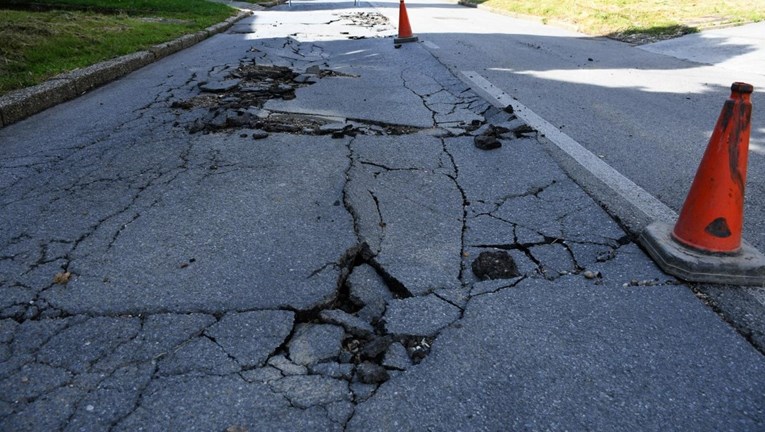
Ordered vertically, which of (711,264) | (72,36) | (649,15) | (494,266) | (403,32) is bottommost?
(494,266)

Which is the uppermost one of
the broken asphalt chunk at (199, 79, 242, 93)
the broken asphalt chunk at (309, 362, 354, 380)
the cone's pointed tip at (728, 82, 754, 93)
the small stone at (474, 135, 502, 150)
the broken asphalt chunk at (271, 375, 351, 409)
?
the cone's pointed tip at (728, 82, 754, 93)

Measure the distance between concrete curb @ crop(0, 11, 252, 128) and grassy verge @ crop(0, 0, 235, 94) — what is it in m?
0.21

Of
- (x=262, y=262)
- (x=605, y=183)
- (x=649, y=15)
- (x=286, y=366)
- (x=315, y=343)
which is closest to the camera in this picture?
(x=286, y=366)

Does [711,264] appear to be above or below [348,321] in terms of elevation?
above

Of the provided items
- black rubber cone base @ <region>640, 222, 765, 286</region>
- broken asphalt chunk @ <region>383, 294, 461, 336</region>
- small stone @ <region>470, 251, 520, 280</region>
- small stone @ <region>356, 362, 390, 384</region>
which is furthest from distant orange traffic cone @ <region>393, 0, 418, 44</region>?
small stone @ <region>356, 362, 390, 384</region>

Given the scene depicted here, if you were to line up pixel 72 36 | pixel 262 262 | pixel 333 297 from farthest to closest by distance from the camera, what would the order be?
pixel 72 36 < pixel 262 262 < pixel 333 297

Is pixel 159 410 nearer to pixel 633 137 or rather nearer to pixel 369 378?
pixel 369 378

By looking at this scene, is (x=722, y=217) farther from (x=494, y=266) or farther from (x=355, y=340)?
(x=355, y=340)

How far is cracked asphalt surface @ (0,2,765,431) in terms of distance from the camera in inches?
69.2

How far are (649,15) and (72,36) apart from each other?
1260 centimetres

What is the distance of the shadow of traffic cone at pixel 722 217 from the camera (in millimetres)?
2371

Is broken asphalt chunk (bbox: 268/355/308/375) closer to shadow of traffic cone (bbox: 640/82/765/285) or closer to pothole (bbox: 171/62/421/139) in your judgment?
shadow of traffic cone (bbox: 640/82/765/285)

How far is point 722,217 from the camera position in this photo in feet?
8.05

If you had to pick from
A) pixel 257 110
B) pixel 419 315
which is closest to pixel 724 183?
pixel 419 315
